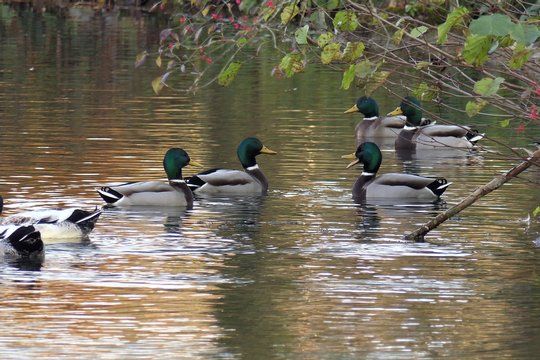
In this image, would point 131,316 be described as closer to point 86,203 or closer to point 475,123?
point 86,203

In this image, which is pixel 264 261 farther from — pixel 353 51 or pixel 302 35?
pixel 302 35

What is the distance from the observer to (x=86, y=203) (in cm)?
1784

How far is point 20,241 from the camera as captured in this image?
543 inches

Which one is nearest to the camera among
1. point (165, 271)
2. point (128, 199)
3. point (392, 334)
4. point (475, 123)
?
point (392, 334)

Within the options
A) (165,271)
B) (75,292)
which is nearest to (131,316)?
(75,292)

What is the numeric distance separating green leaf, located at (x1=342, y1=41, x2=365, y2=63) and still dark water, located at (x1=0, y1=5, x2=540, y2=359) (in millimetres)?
1423

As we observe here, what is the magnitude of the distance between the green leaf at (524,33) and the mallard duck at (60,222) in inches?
263

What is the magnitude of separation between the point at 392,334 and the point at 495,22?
2.94m

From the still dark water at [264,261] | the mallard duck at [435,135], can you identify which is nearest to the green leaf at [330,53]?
the still dark water at [264,261]

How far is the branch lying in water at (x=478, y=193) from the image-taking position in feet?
43.1

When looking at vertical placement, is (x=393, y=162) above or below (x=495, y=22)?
below

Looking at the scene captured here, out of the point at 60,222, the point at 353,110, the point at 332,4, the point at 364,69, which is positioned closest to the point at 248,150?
the point at 60,222

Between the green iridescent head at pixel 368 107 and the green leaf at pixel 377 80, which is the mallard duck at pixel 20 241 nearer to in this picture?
the green leaf at pixel 377 80

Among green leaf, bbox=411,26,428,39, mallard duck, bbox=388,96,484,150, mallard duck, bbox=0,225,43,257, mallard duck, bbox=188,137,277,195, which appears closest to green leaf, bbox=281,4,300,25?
green leaf, bbox=411,26,428,39
